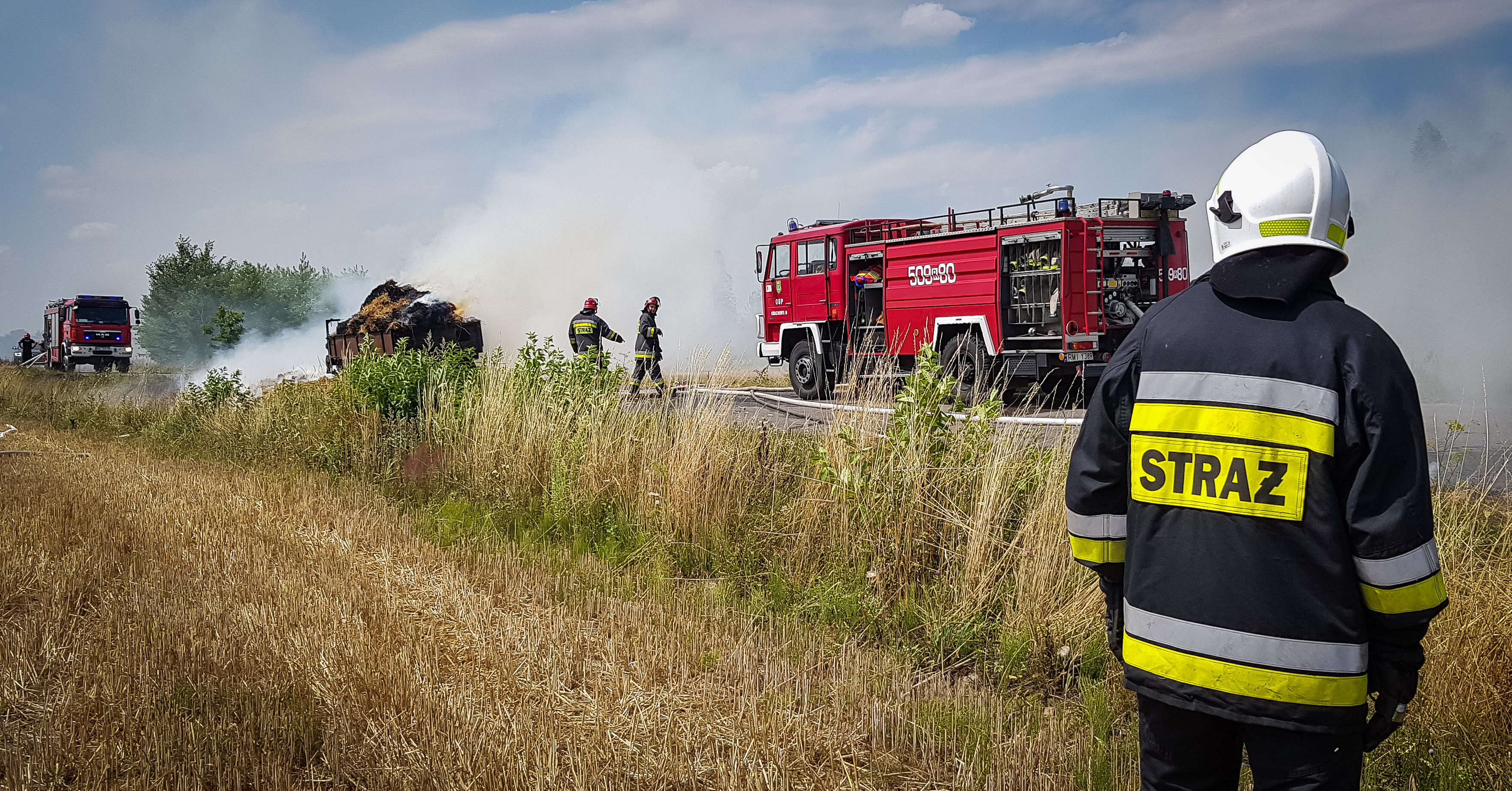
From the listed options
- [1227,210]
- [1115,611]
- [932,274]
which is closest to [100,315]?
[932,274]

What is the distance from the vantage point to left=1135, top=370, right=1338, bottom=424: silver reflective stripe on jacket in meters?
1.86

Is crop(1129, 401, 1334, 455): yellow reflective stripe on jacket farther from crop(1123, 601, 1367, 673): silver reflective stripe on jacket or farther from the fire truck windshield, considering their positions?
the fire truck windshield

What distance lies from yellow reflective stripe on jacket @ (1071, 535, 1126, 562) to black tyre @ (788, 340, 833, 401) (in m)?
14.1

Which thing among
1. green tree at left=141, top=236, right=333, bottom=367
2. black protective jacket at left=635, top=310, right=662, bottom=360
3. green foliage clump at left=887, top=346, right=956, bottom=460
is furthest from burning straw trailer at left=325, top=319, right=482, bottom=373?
green tree at left=141, top=236, right=333, bottom=367

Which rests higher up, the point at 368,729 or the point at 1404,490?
the point at 1404,490

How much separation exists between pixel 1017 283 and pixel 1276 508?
40.6ft

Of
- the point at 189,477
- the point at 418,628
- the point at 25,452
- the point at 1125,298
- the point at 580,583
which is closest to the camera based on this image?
the point at 418,628

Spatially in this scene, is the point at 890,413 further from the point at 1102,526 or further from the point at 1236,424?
the point at 1236,424

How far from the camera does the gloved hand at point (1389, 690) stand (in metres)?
1.92

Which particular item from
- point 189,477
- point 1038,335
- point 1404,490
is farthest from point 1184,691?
point 1038,335

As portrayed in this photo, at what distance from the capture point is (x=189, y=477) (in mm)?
8555

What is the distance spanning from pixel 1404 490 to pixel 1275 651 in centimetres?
38

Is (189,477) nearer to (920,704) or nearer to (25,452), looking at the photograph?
(25,452)

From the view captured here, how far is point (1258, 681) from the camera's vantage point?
6.34 feet
